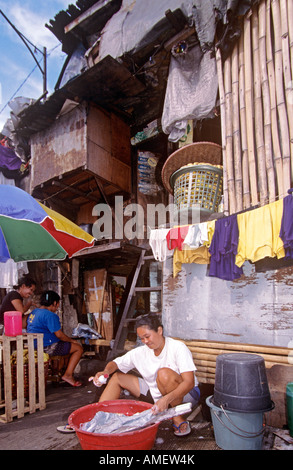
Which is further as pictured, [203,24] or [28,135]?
[28,135]

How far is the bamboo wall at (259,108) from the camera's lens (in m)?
3.88

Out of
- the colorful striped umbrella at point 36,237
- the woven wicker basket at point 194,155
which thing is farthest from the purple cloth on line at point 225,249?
the colorful striped umbrella at point 36,237

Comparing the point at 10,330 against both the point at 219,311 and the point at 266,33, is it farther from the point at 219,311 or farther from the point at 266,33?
the point at 266,33

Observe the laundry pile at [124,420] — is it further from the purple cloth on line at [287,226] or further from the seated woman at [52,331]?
the seated woman at [52,331]

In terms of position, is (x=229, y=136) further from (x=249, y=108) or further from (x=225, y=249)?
(x=225, y=249)

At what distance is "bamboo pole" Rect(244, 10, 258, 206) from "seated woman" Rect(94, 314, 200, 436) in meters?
2.20

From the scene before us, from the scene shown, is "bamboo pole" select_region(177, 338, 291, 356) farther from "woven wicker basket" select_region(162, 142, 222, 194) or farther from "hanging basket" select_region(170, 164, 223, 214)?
"woven wicker basket" select_region(162, 142, 222, 194)

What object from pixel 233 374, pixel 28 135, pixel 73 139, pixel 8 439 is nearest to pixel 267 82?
pixel 233 374

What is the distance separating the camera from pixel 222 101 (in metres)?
4.61

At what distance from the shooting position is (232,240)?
373cm

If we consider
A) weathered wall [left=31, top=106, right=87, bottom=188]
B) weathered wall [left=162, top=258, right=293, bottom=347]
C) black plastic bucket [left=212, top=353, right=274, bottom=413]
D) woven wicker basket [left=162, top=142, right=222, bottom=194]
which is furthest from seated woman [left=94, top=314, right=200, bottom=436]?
weathered wall [left=31, top=106, right=87, bottom=188]

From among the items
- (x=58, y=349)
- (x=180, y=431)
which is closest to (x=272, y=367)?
(x=180, y=431)

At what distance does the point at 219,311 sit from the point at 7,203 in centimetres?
337

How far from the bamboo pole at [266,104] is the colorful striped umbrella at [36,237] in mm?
3135
